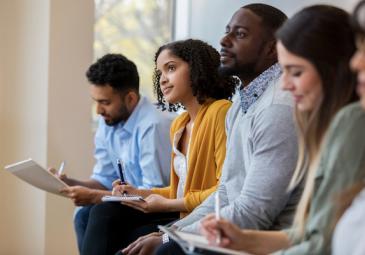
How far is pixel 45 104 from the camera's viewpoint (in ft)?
10.8

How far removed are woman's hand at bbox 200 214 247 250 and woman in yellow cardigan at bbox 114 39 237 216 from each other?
730 mm

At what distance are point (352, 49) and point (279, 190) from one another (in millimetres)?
414

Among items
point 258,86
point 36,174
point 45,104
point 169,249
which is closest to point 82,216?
point 36,174

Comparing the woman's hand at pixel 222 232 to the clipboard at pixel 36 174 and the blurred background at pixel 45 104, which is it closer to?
the clipboard at pixel 36 174

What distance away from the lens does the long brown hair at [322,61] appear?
145 cm

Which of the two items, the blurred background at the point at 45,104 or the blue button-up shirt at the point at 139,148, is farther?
the blurred background at the point at 45,104

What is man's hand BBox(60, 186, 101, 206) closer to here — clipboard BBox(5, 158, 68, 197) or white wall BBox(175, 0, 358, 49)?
clipboard BBox(5, 158, 68, 197)

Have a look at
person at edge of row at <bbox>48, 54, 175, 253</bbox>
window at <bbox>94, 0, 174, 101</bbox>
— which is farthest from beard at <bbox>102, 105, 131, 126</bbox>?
window at <bbox>94, 0, 174, 101</bbox>

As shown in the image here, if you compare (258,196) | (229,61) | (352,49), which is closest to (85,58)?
(229,61)

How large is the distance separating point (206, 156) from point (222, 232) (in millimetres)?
824

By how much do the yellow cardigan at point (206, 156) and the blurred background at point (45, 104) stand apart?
1063 mm

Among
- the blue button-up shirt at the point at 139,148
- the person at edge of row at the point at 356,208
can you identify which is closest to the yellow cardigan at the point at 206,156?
the blue button-up shirt at the point at 139,148

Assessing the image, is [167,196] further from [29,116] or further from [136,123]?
[29,116]

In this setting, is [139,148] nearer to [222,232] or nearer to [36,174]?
[36,174]
